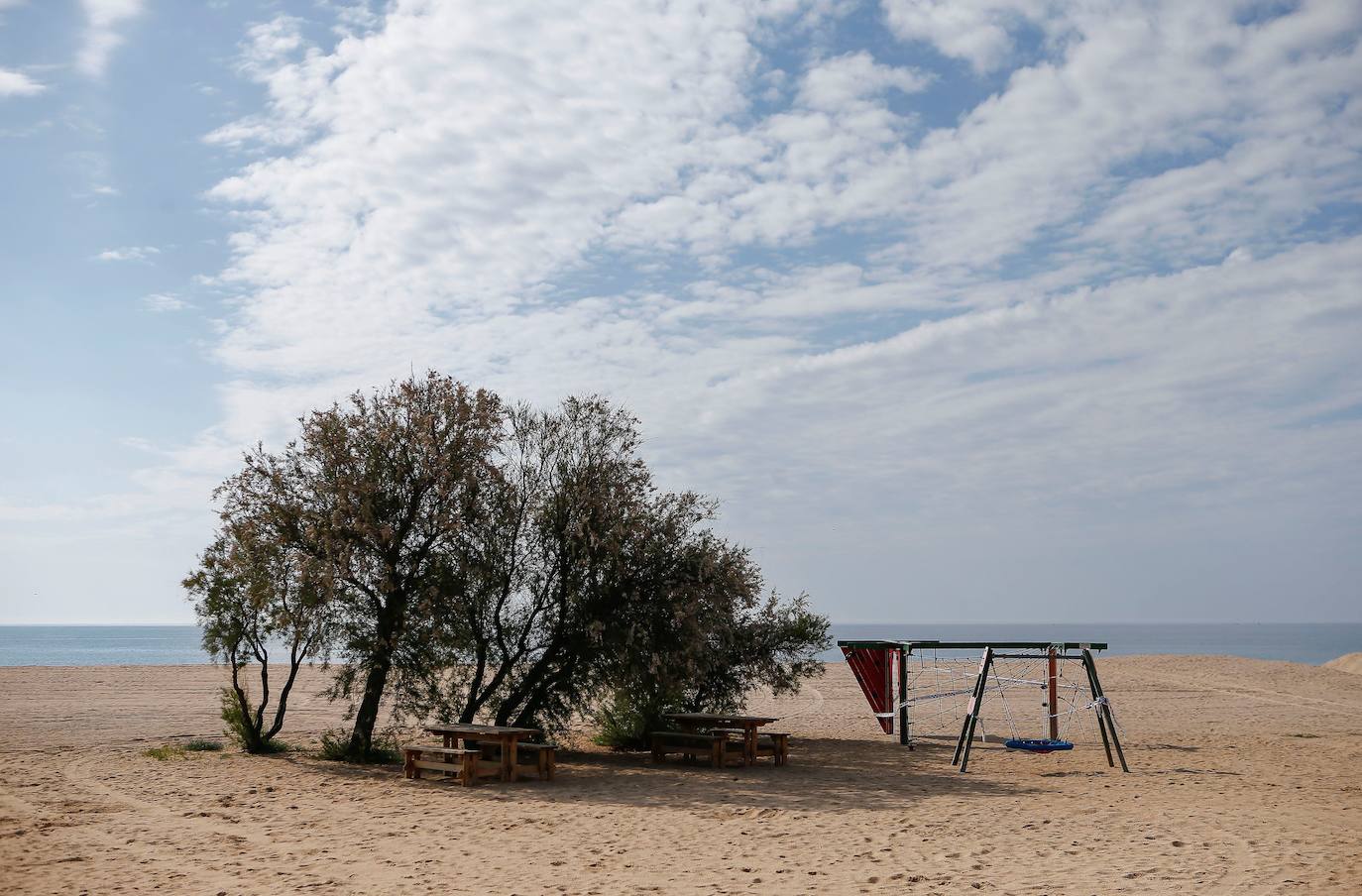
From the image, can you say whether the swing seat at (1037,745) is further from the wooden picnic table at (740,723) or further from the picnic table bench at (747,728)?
the wooden picnic table at (740,723)

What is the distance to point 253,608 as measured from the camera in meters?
15.5

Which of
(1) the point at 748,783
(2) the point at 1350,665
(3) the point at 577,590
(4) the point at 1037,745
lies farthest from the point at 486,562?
(2) the point at 1350,665

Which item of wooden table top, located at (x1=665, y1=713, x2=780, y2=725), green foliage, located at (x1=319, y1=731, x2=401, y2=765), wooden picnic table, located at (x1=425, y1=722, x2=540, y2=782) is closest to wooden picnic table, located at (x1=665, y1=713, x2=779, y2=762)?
wooden table top, located at (x1=665, y1=713, x2=780, y2=725)

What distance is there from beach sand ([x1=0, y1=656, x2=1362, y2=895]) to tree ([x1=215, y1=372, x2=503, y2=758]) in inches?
67.8

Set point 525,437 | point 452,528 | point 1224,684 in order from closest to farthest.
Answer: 1. point 452,528
2. point 525,437
3. point 1224,684

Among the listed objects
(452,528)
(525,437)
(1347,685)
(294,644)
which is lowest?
(1347,685)

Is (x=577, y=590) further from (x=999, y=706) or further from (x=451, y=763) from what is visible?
(x=999, y=706)

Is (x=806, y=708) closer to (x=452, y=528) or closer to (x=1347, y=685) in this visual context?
(x=452, y=528)

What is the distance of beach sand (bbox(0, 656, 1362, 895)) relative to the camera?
8273mm

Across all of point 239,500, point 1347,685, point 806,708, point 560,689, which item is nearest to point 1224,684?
point 1347,685

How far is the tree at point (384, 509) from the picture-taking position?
584 inches

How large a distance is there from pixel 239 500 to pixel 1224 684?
3026 cm

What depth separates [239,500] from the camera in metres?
15.2

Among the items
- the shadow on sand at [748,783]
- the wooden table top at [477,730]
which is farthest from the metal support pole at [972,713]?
the wooden table top at [477,730]
